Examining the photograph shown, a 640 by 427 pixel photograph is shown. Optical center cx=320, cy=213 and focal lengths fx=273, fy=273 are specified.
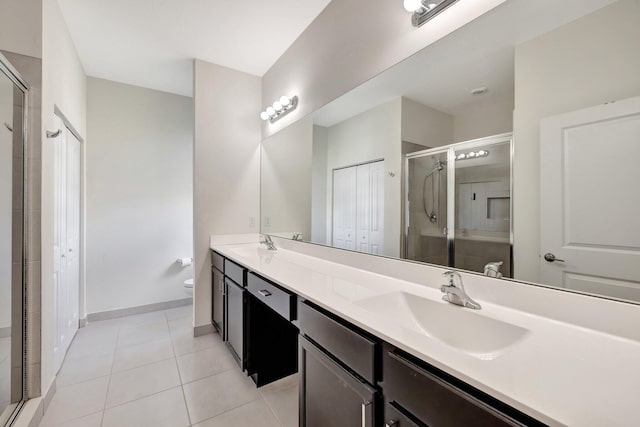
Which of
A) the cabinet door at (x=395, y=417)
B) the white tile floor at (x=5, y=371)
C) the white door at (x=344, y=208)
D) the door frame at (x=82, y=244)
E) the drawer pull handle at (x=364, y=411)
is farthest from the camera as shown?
the door frame at (x=82, y=244)

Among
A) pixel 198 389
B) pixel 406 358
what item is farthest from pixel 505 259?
pixel 198 389

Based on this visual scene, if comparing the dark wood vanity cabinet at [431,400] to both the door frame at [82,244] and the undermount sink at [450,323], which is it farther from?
the door frame at [82,244]

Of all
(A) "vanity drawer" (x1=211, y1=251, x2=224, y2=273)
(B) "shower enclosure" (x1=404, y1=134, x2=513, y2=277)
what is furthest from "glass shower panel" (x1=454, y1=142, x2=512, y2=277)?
(A) "vanity drawer" (x1=211, y1=251, x2=224, y2=273)

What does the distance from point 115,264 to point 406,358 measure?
3.35m

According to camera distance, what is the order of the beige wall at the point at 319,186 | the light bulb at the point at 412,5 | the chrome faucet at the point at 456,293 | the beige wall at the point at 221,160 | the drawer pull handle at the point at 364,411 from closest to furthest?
the drawer pull handle at the point at 364,411 → the chrome faucet at the point at 456,293 → the light bulb at the point at 412,5 → the beige wall at the point at 319,186 → the beige wall at the point at 221,160

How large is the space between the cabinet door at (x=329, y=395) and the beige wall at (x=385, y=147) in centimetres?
66

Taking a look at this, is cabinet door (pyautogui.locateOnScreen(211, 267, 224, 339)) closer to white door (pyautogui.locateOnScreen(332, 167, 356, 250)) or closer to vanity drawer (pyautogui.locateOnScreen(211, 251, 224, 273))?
vanity drawer (pyautogui.locateOnScreen(211, 251, 224, 273))

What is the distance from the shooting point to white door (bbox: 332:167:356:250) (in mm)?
1757

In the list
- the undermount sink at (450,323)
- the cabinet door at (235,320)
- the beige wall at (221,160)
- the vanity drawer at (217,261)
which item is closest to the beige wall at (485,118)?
the undermount sink at (450,323)

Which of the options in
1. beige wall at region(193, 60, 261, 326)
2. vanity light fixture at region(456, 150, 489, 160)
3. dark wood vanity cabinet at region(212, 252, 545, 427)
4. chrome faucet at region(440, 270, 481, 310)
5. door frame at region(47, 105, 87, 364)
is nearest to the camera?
dark wood vanity cabinet at region(212, 252, 545, 427)

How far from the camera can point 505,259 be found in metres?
1.03

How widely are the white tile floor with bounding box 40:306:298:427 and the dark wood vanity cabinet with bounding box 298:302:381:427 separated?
1.93ft

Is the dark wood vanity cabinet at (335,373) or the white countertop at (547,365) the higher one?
A: the white countertop at (547,365)

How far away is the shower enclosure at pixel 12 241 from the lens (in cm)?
144
